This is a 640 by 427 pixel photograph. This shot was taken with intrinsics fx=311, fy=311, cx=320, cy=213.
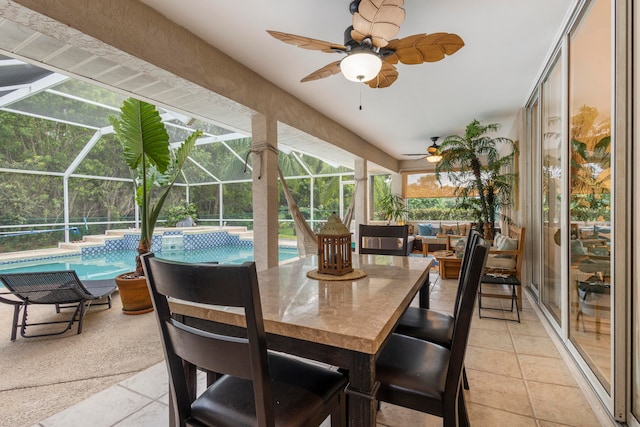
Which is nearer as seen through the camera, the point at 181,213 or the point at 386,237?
the point at 386,237

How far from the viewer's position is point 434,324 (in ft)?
5.24

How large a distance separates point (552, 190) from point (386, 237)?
1.56 metres

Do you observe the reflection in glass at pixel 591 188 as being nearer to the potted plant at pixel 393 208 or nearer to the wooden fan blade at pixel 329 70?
the wooden fan blade at pixel 329 70

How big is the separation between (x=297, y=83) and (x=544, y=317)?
3.17 metres

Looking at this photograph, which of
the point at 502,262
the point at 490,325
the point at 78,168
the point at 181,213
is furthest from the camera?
the point at 181,213

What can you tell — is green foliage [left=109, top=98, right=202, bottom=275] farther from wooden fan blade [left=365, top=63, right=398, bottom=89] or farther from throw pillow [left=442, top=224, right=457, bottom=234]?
throw pillow [left=442, top=224, right=457, bottom=234]

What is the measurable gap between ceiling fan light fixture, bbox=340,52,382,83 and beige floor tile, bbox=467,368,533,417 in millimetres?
1881

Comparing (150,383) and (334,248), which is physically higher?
(334,248)

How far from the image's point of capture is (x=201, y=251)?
8.85 m

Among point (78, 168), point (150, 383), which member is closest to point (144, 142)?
point (150, 383)

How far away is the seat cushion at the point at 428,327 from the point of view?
4.92 feet

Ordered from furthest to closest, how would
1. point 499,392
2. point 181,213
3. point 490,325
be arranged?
point 181,213 < point 490,325 < point 499,392

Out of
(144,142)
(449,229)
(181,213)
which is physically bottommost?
(449,229)

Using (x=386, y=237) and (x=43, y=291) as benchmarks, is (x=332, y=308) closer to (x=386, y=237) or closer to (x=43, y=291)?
(x=386, y=237)
